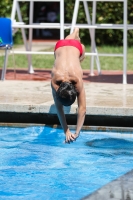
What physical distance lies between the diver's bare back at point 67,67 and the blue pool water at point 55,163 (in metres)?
0.88

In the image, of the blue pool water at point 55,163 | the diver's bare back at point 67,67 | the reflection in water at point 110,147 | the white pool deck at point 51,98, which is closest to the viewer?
the blue pool water at point 55,163

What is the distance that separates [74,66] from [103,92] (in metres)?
2.10

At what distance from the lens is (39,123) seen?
7.97 m

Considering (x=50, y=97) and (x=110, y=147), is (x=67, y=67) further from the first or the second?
(x=50, y=97)

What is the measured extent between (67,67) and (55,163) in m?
0.99

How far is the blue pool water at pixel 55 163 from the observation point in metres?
5.75

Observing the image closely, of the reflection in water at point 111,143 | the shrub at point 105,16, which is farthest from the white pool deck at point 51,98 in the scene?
the shrub at point 105,16

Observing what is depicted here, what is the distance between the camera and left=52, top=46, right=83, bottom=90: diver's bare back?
6562 mm

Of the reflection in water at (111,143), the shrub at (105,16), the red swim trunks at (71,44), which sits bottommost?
the shrub at (105,16)

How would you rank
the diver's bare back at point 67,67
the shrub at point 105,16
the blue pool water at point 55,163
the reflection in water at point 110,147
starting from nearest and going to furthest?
the blue pool water at point 55,163 < the diver's bare back at point 67,67 < the reflection in water at point 110,147 < the shrub at point 105,16

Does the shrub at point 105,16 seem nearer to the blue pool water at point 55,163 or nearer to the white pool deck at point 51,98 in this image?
the white pool deck at point 51,98

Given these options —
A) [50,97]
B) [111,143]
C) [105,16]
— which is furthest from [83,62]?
[111,143]

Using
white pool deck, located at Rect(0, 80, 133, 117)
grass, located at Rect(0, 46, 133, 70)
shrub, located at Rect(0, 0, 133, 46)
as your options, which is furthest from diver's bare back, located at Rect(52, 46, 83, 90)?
shrub, located at Rect(0, 0, 133, 46)

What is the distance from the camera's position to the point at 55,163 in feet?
22.0
